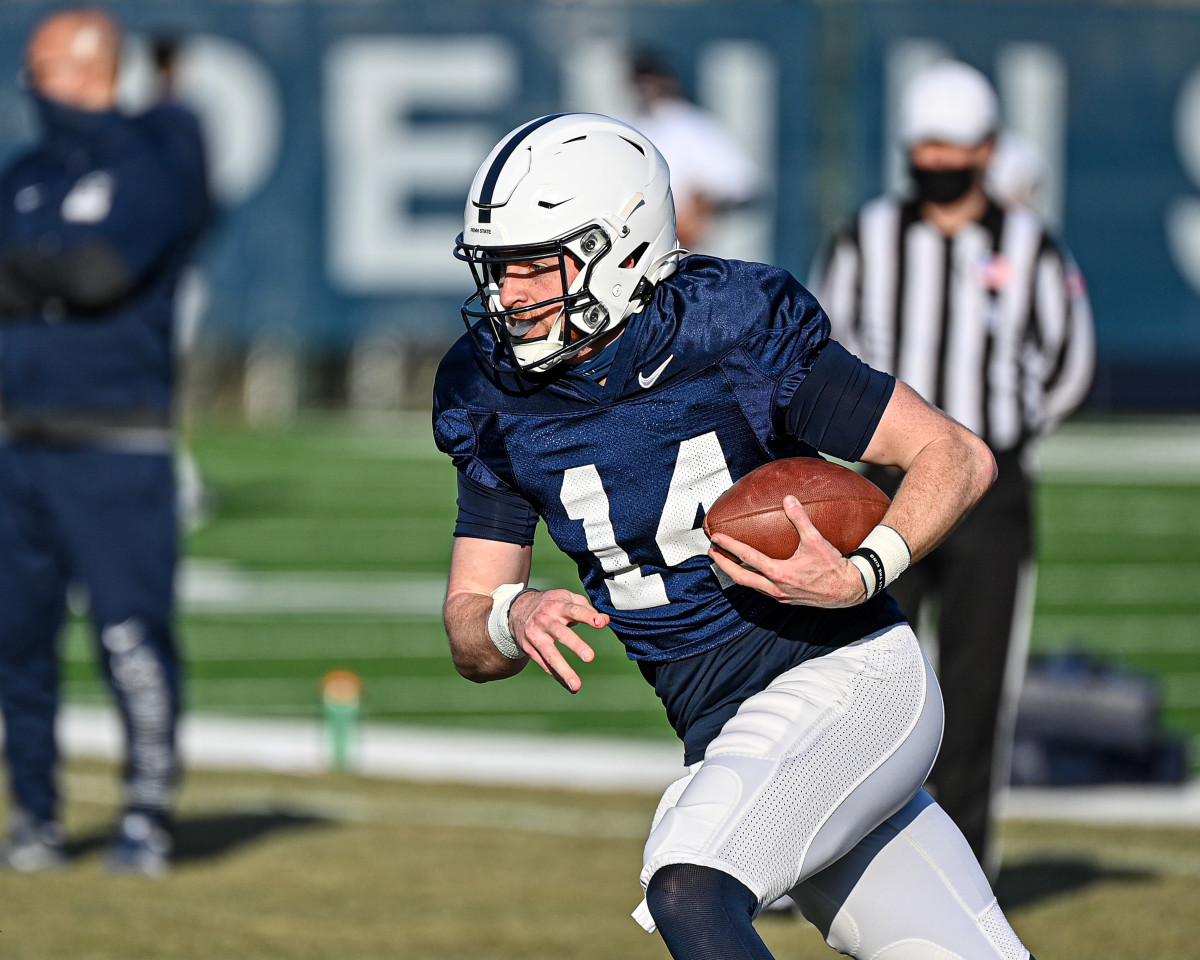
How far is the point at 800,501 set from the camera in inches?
117

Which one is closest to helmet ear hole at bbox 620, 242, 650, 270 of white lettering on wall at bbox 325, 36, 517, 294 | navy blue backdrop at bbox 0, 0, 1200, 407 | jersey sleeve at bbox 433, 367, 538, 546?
jersey sleeve at bbox 433, 367, 538, 546

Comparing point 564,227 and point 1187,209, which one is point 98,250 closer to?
point 564,227

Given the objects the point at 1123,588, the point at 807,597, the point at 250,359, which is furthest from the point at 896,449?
the point at 250,359

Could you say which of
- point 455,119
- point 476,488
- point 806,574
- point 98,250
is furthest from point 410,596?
point 806,574

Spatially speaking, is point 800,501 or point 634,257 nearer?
point 800,501

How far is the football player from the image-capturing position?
2979mm

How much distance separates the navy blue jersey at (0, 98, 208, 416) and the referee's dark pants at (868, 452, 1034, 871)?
2019 mm

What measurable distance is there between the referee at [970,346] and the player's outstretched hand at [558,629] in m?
2.15

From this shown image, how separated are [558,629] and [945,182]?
272 cm

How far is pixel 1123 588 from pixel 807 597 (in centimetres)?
902

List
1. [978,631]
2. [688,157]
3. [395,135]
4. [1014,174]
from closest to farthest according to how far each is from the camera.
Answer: [978,631], [688,157], [1014,174], [395,135]

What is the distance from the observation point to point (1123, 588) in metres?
11.4

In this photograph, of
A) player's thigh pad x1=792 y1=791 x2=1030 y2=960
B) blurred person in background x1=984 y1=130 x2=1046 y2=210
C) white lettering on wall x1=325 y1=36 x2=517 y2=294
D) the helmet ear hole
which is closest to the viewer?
player's thigh pad x1=792 y1=791 x2=1030 y2=960

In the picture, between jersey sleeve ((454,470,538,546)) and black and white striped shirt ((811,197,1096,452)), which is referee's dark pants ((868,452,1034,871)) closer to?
black and white striped shirt ((811,197,1096,452))
